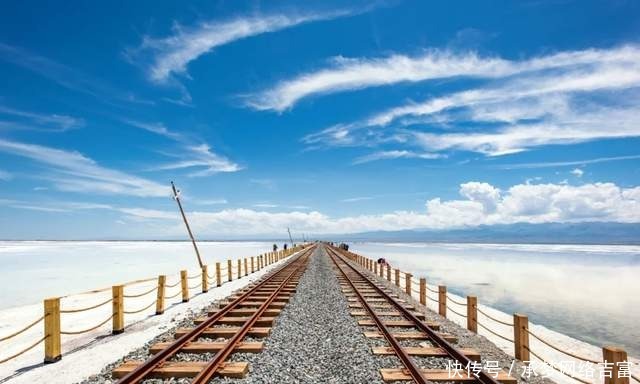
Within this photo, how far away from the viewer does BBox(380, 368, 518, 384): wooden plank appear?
668 centimetres

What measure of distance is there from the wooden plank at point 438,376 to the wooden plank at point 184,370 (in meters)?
2.34

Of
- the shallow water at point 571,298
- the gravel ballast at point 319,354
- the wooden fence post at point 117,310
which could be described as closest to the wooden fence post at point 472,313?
the gravel ballast at point 319,354

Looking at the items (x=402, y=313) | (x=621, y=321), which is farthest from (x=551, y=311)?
(x=402, y=313)

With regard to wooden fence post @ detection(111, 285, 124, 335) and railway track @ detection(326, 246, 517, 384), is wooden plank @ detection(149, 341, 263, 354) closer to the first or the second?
railway track @ detection(326, 246, 517, 384)

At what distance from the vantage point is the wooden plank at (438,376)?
21.9 ft

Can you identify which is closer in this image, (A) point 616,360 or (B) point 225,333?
(A) point 616,360

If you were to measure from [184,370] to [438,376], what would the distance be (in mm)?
4089

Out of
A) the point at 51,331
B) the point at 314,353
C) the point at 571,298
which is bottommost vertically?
the point at 571,298

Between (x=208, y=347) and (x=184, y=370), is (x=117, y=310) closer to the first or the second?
(x=208, y=347)

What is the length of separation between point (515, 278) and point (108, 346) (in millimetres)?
30036

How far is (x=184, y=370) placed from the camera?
6.92 meters

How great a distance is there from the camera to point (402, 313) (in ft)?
41.7

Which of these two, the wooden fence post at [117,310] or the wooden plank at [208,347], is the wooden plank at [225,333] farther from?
the wooden fence post at [117,310]

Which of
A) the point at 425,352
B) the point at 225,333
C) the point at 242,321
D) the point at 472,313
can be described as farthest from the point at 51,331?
the point at 472,313
